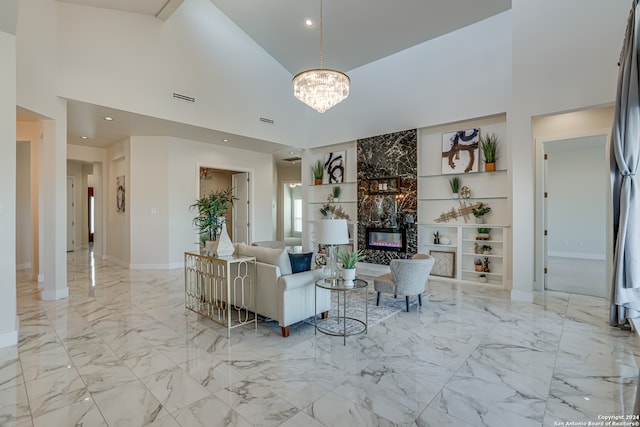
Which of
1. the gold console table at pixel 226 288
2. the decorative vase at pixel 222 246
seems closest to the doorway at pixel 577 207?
the gold console table at pixel 226 288

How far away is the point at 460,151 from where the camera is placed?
561cm

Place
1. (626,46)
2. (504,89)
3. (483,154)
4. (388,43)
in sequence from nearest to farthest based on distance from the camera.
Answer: (626,46)
(504,89)
(483,154)
(388,43)

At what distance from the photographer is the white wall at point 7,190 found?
113 inches

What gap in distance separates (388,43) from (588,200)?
259 inches

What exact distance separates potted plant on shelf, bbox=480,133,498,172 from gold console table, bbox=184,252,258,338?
427cm

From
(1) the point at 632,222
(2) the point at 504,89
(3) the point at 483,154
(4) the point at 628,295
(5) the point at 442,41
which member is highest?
(5) the point at 442,41

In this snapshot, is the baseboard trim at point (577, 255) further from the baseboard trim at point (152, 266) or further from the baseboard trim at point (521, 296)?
the baseboard trim at point (152, 266)

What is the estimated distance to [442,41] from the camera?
562 centimetres

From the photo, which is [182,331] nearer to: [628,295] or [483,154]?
[628,295]

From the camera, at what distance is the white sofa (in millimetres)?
3133

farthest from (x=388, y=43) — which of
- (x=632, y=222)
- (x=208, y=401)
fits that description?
(x=208, y=401)

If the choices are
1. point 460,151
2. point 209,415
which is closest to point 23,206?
point 209,415

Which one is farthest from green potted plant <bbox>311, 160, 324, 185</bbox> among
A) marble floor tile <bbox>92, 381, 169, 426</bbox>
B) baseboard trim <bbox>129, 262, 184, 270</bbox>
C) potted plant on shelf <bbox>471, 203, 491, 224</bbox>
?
marble floor tile <bbox>92, 381, 169, 426</bbox>

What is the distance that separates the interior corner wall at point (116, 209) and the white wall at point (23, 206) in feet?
4.77
